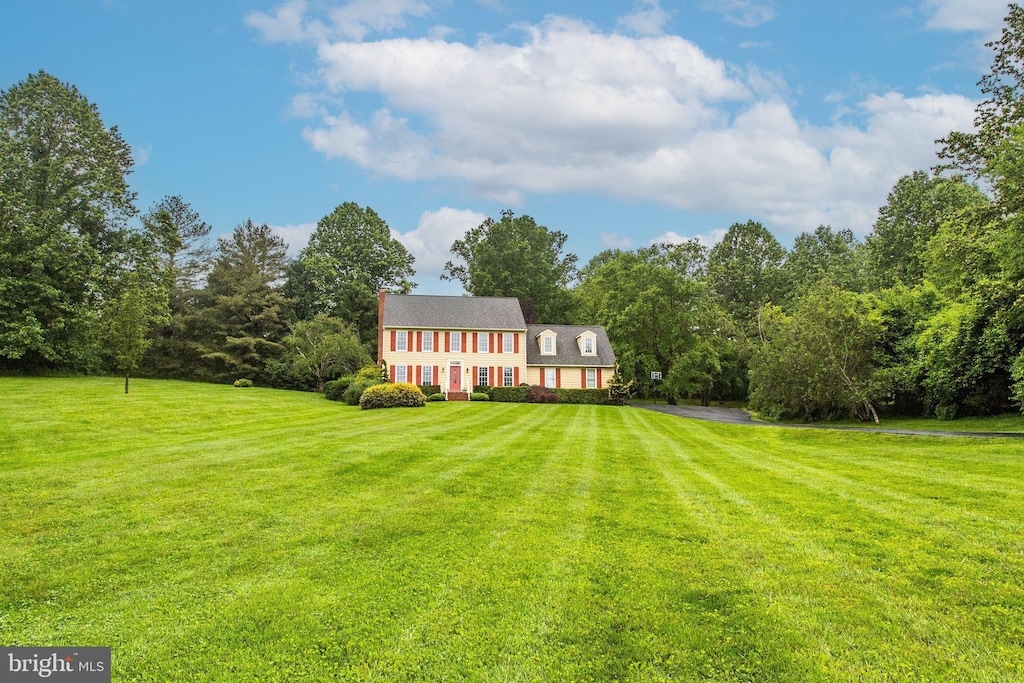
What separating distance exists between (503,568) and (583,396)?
3087 cm

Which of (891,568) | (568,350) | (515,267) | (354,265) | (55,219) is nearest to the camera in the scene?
(891,568)

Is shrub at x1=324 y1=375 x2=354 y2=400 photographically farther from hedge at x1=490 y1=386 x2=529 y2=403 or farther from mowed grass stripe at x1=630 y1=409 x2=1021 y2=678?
mowed grass stripe at x1=630 y1=409 x2=1021 y2=678

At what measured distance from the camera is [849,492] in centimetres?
792

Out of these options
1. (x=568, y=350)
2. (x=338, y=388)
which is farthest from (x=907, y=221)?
(x=338, y=388)

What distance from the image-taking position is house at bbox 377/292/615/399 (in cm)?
3538

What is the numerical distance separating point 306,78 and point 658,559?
16.6m

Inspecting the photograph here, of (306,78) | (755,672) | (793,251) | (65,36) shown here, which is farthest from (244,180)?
(793,251)

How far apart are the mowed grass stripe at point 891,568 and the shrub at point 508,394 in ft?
85.3

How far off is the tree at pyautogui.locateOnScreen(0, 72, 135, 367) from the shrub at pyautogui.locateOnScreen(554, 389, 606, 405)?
2817 centimetres

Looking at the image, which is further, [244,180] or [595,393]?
[595,393]

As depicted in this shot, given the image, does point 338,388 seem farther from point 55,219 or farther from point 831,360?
point 831,360

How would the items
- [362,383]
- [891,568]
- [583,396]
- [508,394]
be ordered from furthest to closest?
[583,396] → [508,394] → [362,383] → [891,568]

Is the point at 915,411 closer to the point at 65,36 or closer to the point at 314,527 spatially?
the point at 314,527

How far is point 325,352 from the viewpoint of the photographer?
3359 centimetres
